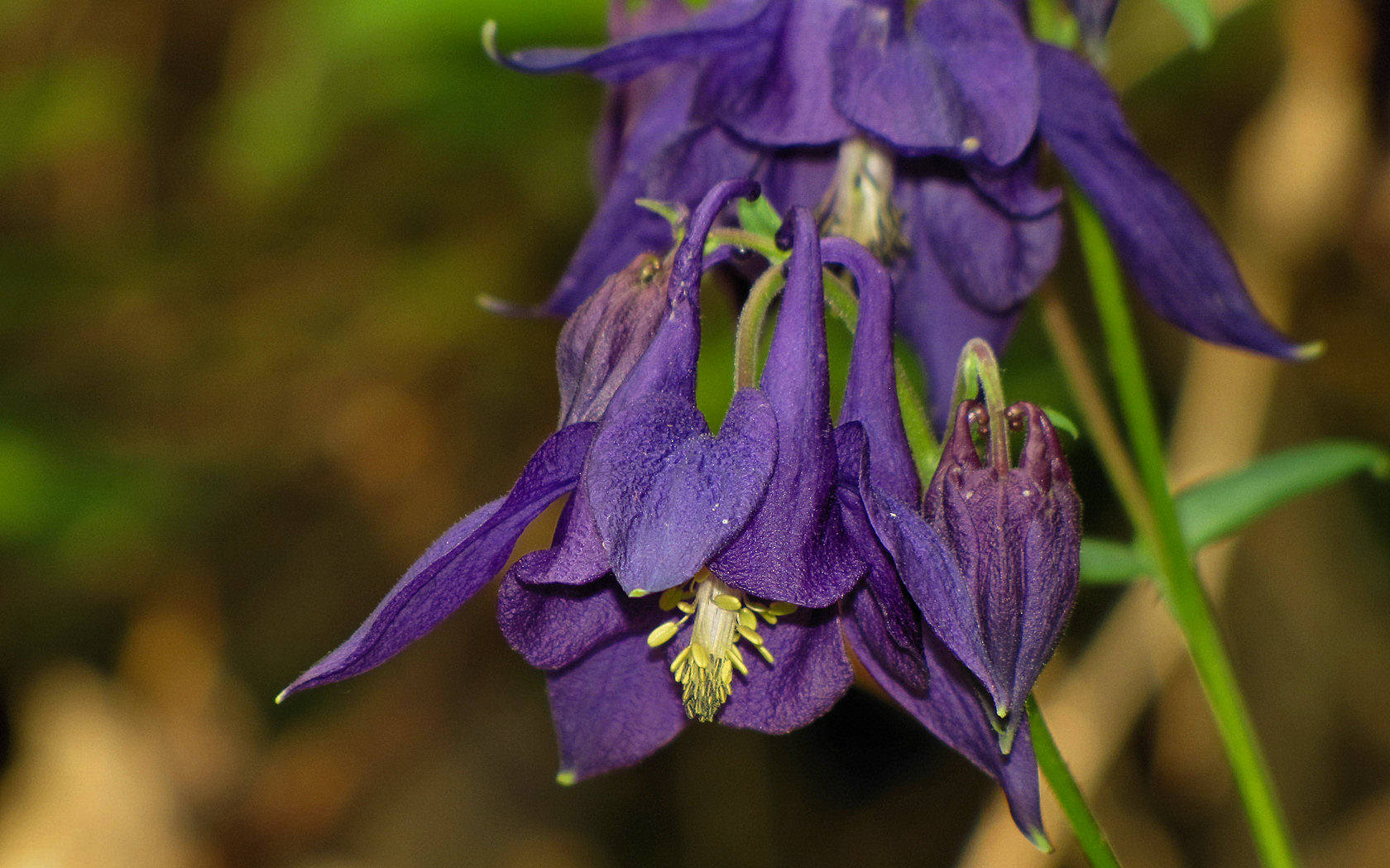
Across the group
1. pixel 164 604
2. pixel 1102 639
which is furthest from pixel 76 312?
pixel 1102 639

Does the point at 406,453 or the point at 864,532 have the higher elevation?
the point at 864,532

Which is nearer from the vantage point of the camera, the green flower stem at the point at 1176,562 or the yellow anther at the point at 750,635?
the yellow anther at the point at 750,635

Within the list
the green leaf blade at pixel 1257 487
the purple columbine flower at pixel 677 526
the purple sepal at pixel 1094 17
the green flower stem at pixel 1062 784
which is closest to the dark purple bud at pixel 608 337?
the purple columbine flower at pixel 677 526

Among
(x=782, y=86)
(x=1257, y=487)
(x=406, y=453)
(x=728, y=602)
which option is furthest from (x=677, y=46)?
(x=406, y=453)

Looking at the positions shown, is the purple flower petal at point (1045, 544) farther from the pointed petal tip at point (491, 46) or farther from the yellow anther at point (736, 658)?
the pointed petal tip at point (491, 46)

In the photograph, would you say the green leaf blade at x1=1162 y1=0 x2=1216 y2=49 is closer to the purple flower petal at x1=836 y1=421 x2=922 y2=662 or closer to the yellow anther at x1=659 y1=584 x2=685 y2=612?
the purple flower petal at x1=836 y1=421 x2=922 y2=662

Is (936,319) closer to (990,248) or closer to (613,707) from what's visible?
(990,248)

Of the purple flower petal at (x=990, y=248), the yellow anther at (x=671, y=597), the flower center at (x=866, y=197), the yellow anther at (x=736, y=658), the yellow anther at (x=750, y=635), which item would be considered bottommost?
the yellow anther at (x=736, y=658)

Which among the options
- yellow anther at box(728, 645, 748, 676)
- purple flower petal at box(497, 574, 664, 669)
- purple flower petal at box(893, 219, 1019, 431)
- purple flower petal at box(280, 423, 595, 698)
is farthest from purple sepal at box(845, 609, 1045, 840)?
purple flower petal at box(893, 219, 1019, 431)
